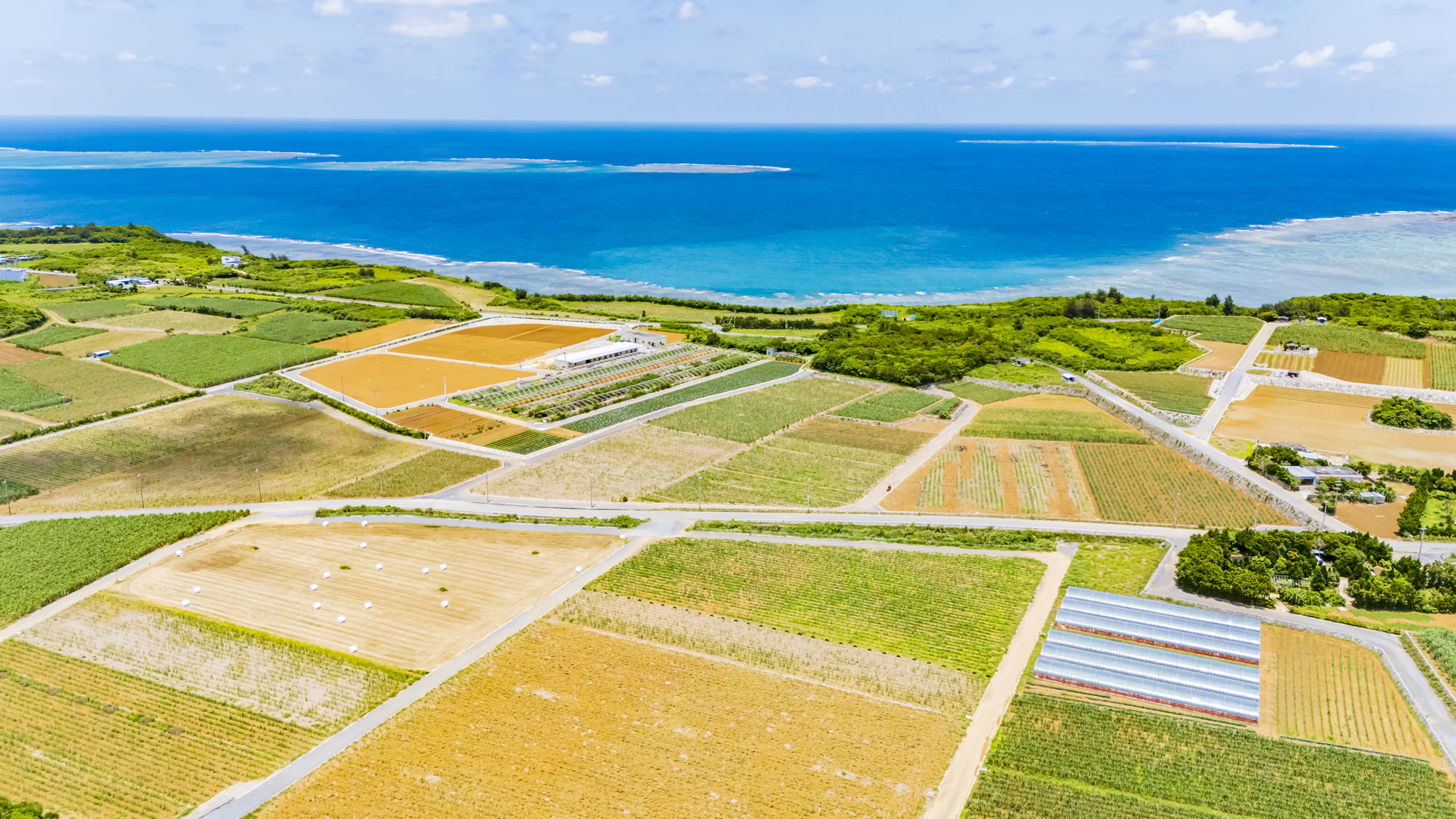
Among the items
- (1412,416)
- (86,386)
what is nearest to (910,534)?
(1412,416)

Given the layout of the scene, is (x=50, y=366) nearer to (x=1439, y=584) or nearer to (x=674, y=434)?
(x=674, y=434)

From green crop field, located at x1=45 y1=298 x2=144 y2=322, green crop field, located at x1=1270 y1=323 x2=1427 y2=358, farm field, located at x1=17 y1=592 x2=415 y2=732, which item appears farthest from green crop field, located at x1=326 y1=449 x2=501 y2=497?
green crop field, located at x1=1270 y1=323 x2=1427 y2=358

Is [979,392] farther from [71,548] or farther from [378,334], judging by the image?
[71,548]

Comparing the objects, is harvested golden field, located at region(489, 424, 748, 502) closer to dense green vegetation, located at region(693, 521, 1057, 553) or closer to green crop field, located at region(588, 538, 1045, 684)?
dense green vegetation, located at region(693, 521, 1057, 553)

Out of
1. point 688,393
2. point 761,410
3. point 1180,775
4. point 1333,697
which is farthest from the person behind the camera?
point 688,393

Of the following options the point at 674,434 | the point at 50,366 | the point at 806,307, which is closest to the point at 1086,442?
the point at 674,434

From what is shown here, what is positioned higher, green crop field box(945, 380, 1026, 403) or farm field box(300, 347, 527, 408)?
green crop field box(945, 380, 1026, 403)
